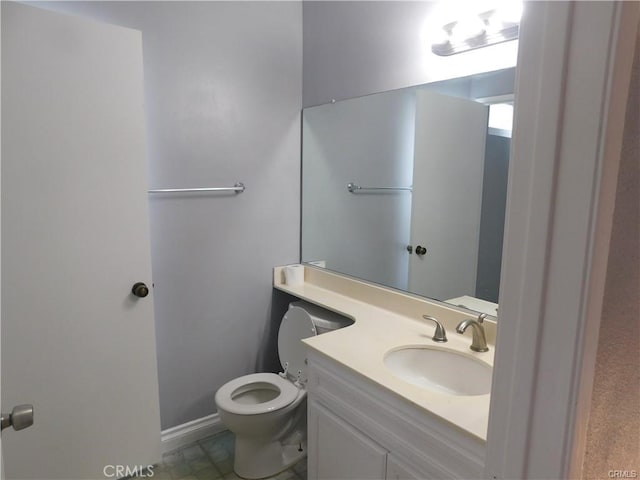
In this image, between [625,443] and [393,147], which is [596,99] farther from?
[393,147]

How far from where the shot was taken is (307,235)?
2416mm

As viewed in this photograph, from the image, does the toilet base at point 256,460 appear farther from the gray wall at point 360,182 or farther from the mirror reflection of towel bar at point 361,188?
the mirror reflection of towel bar at point 361,188

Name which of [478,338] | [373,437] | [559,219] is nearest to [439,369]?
[478,338]

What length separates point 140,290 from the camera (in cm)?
175

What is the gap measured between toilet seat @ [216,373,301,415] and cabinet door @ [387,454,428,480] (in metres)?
0.67

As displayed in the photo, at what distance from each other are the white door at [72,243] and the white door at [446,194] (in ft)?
3.94

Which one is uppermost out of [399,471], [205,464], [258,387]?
[399,471]

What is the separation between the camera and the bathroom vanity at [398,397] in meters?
1.08

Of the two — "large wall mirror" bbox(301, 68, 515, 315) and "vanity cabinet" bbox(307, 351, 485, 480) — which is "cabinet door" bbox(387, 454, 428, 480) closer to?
"vanity cabinet" bbox(307, 351, 485, 480)

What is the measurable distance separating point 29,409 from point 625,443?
3.14 feet

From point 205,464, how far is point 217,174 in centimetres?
144

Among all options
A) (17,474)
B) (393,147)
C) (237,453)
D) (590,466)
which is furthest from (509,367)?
(17,474)

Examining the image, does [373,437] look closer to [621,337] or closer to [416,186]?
[621,337]

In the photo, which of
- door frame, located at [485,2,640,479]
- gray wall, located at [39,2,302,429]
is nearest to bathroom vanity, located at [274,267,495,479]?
door frame, located at [485,2,640,479]
